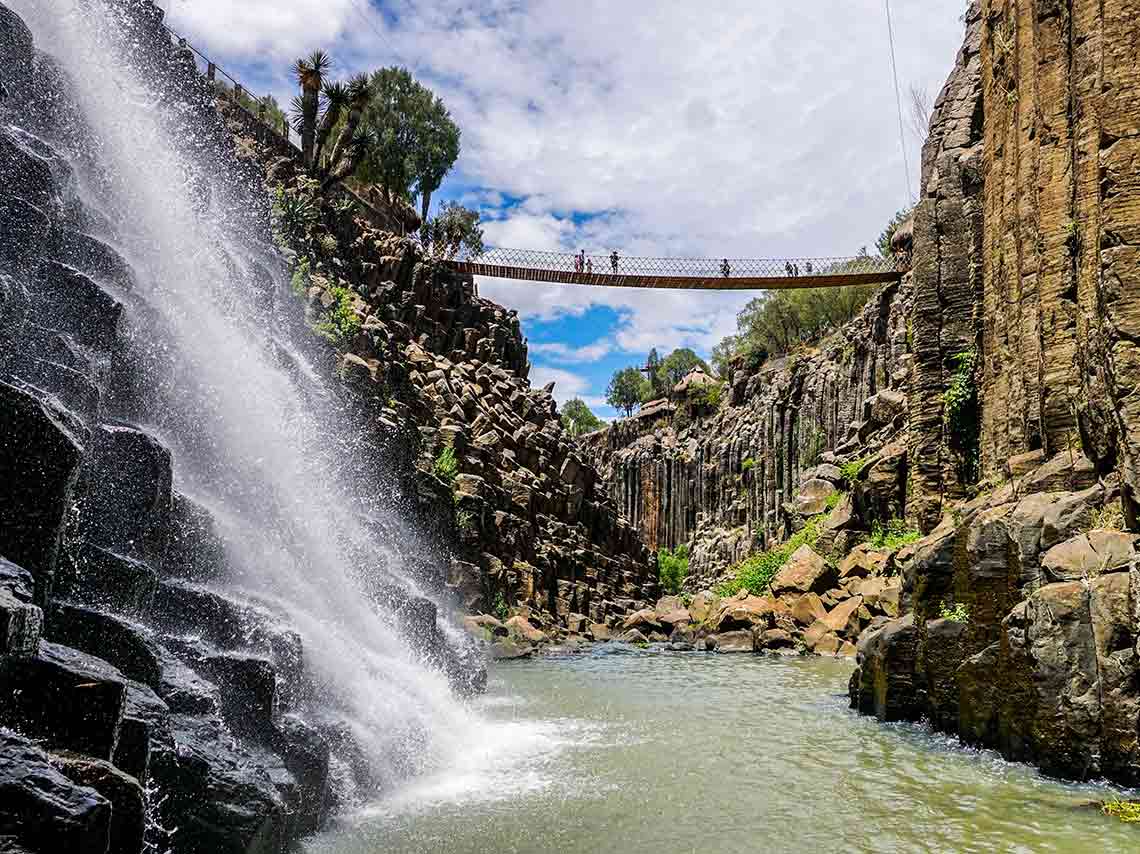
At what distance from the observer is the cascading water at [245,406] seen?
36.4 feet

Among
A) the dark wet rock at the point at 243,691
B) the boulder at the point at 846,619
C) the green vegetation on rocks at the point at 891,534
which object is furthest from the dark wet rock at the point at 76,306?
the green vegetation on rocks at the point at 891,534

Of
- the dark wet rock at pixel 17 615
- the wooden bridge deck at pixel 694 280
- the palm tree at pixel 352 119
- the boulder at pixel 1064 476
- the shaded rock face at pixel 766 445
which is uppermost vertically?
the palm tree at pixel 352 119

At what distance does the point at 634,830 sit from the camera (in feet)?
24.8

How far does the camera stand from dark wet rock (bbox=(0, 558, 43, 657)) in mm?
4441

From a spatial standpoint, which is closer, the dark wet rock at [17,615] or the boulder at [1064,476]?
the dark wet rock at [17,615]

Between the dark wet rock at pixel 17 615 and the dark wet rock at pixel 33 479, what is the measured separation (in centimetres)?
83

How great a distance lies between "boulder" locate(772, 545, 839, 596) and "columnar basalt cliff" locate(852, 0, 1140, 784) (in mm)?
9412

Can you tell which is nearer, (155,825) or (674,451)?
(155,825)

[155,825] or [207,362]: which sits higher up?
[207,362]

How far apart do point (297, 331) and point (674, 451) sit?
43160 mm

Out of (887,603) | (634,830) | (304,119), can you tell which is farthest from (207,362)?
(304,119)

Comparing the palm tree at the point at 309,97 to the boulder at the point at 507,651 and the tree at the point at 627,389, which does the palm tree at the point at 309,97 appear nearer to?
the boulder at the point at 507,651

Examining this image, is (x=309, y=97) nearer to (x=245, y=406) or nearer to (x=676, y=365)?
(x=245, y=406)

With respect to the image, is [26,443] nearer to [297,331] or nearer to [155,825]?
[155,825]
